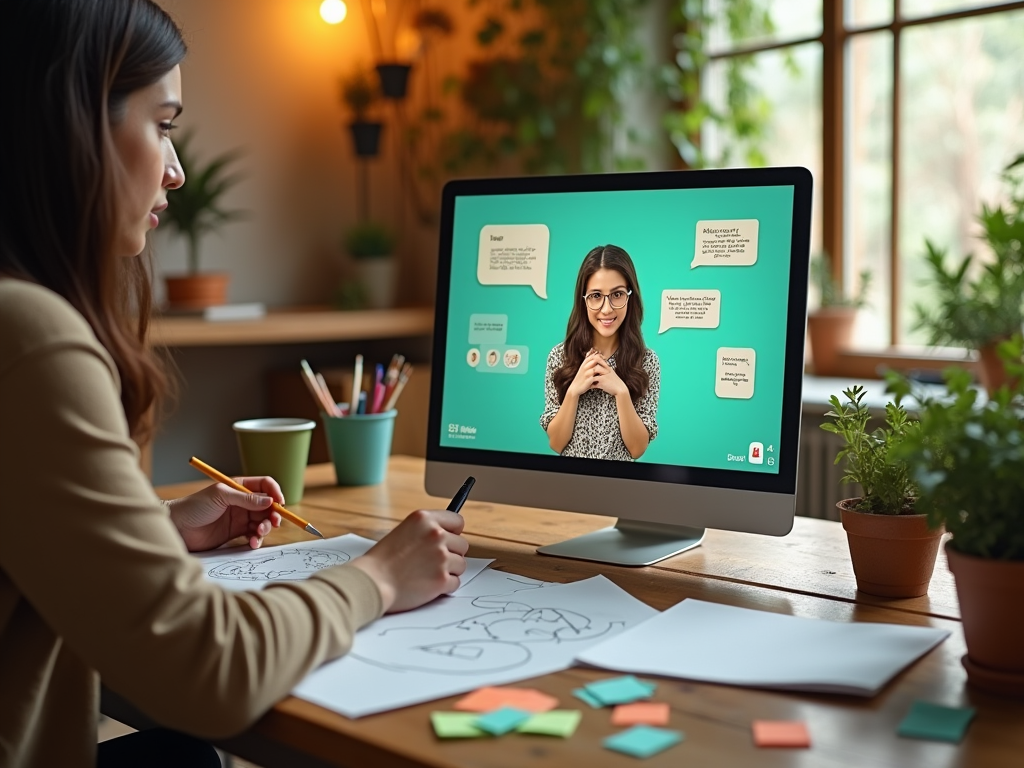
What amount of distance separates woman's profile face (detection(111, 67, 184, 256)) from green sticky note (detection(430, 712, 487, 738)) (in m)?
0.49

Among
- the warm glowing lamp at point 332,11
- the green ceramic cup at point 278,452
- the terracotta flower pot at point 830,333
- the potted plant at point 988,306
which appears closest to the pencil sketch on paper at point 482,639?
the green ceramic cup at point 278,452

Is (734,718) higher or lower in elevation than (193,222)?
lower

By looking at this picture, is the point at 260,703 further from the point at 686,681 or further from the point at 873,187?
the point at 873,187

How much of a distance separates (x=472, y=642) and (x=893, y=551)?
420 millimetres

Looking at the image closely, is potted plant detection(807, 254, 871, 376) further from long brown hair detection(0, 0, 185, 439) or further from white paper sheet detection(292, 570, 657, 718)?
long brown hair detection(0, 0, 185, 439)

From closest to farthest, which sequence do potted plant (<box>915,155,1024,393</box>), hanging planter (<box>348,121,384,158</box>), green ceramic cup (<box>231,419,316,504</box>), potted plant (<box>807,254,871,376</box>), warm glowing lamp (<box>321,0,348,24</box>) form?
green ceramic cup (<box>231,419,316,504</box>)
potted plant (<box>915,155,1024,393</box>)
potted plant (<box>807,254,871,376</box>)
warm glowing lamp (<box>321,0,348,24</box>)
hanging planter (<box>348,121,384,158</box>)

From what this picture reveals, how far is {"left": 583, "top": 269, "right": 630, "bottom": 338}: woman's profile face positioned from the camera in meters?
1.24

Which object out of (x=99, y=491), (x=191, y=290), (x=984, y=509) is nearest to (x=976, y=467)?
(x=984, y=509)

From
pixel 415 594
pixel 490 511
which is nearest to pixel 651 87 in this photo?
pixel 490 511

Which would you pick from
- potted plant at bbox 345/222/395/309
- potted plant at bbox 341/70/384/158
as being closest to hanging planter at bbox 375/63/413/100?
potted plant at bbox 341/70/384/158

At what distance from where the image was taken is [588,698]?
0.82m

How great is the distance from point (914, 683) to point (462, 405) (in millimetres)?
668

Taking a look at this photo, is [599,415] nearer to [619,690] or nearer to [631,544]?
[631,544]

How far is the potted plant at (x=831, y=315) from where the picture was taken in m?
2.82
